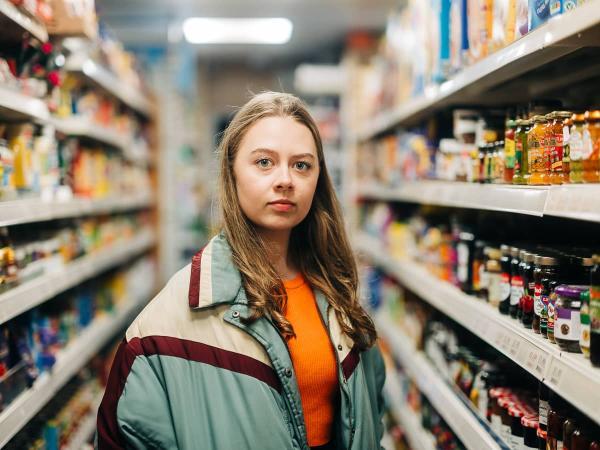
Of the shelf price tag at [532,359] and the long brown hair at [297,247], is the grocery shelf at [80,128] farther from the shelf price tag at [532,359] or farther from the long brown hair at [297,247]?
the shelf price tag at [532,359]

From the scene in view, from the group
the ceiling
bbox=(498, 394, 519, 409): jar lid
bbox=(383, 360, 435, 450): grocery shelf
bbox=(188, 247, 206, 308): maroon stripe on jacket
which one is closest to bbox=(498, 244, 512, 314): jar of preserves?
bbox=(498, 394, 519, 409): jar lid

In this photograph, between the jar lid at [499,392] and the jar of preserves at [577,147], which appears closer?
the jar of preserves at [577,147]

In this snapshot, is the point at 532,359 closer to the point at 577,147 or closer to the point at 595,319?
the point at 595,319

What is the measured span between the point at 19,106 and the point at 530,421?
2034 mm

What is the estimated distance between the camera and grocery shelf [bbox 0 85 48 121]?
85.7 inches

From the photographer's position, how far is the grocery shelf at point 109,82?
3264 mm

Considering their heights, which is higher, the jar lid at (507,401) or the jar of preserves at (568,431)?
the jar of preserves at (568,431)

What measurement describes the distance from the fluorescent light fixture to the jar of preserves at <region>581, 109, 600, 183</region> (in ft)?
18.4

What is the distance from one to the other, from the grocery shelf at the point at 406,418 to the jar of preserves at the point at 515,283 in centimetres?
115

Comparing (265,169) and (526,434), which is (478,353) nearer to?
(526,434)

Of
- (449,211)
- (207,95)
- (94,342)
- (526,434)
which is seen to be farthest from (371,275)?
(207,95)

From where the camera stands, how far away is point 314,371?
178cm

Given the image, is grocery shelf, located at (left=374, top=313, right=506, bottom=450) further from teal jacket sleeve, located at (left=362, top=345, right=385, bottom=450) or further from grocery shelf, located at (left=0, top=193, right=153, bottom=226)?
grocery shelf, located at (left=0, top=193, right=153, bottom=226)

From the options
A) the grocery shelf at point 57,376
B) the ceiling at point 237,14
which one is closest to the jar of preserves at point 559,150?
the grocery shelf at point 57,376
